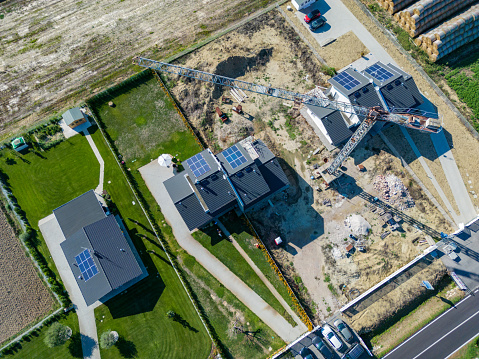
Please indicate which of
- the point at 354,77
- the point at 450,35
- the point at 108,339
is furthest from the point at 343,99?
the point at 108,339

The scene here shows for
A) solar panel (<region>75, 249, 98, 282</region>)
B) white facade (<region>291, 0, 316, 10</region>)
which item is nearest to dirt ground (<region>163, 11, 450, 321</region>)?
white facade (<region>291, 0, 316, 10</region>)

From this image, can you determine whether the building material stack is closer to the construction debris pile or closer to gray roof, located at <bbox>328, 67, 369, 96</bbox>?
gray roof, located at <bbox>328, 67, 369, 96</bbox>

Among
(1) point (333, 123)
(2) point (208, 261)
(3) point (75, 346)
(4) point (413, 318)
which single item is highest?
(1) point (333, 123)

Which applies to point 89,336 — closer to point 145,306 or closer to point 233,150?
point 145,306

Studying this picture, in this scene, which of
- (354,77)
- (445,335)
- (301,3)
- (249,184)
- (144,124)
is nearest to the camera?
(249,184)

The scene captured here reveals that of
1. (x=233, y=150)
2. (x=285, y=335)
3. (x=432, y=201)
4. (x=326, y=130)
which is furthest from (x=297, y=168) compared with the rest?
(x=285, y=335)

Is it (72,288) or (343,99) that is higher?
(343,99)

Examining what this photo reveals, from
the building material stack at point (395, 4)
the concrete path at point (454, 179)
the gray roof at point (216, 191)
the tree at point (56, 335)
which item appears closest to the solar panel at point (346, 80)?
the concrete path at point (454, 179)

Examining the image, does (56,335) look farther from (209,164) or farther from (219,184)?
(209,164)
